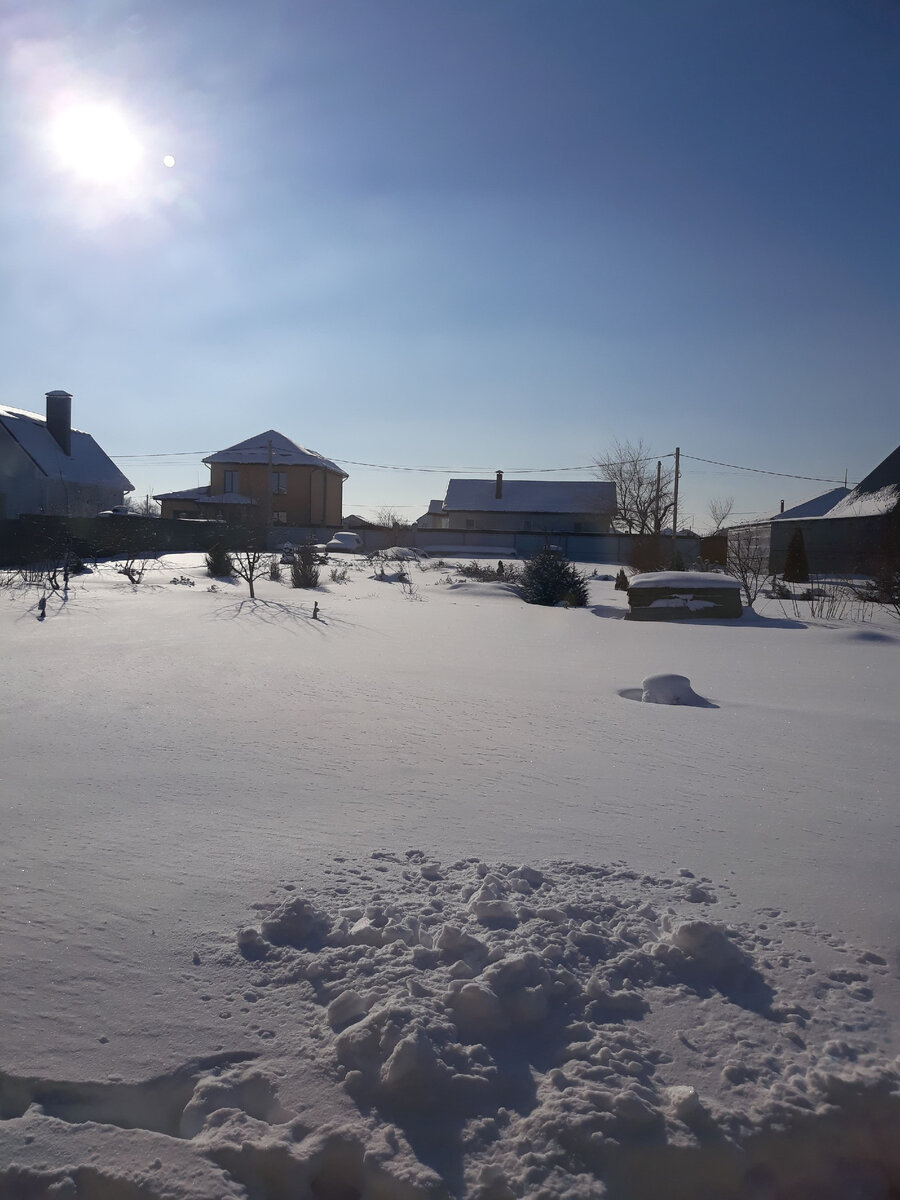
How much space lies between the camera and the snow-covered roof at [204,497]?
38250 millimetres

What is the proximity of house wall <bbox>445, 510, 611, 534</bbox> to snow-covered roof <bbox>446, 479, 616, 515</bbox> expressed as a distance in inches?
12.7

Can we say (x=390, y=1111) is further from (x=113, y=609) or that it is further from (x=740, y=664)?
(x=113, y=609)

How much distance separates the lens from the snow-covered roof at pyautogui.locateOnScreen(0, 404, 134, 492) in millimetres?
29422

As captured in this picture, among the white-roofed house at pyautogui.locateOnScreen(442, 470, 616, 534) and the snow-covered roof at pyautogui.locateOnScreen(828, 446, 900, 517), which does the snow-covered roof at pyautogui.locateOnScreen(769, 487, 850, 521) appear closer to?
the snow-covered roof at pyautogui.locateOnScreen(828, 446, 900, 517)

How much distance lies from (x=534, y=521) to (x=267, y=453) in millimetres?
16621

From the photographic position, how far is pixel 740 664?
24.1 feet

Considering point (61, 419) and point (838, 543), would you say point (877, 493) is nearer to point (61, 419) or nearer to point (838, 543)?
point (838, 543)

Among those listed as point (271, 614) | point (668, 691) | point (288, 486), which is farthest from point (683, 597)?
point (288, 486)

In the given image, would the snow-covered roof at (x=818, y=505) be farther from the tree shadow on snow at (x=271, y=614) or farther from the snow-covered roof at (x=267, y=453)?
the tree shadow on snow at (x=271, y=614)

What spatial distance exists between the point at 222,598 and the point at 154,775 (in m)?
9.21

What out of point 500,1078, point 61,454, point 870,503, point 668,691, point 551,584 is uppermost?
point 61,454

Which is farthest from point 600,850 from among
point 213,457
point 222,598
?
point 213,457

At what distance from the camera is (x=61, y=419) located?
3216cm

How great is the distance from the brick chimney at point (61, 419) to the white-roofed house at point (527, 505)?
74.9ft
